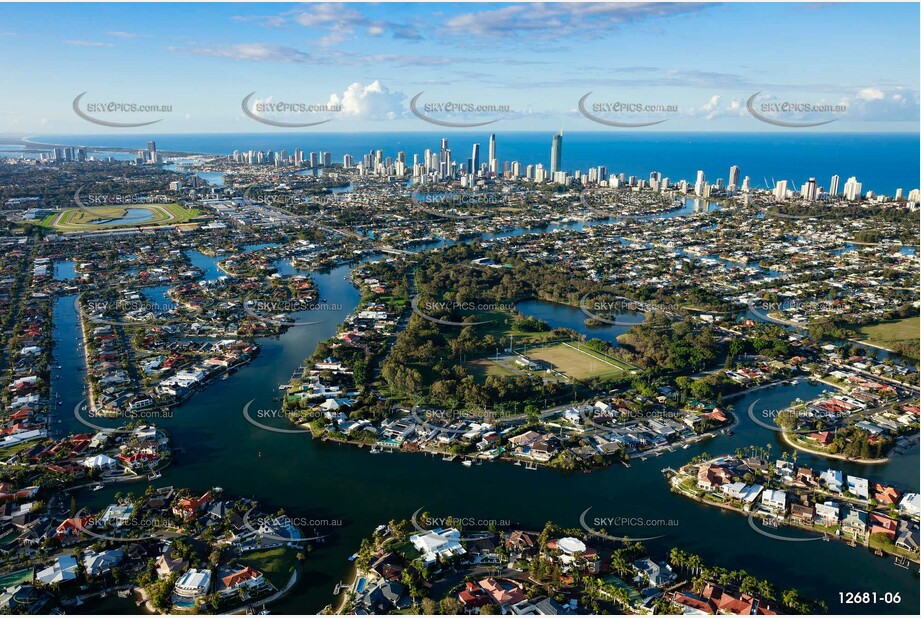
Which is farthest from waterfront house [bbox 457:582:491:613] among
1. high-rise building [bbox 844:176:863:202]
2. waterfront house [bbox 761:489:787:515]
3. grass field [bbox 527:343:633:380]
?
high-rise building [bbox 844:176:863:202]

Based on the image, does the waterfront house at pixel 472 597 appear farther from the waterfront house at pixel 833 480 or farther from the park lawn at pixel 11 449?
the park lawn at pixel 11 449

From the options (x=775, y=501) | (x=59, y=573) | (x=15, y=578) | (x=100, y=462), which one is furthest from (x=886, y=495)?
(x=100, y=462)

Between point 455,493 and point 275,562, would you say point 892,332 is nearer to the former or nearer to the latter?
point 455,493

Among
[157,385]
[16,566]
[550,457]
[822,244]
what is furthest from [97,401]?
[822,244]

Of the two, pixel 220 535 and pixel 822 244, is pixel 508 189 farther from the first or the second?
pixel 220 535

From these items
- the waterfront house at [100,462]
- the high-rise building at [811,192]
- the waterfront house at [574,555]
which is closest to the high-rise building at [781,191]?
the high-rise building at [811,192]
